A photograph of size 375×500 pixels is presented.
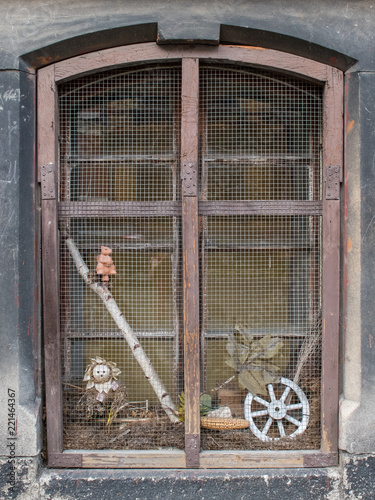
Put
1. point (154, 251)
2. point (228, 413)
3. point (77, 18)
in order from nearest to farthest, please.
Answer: point (77, 18) → point (228, 413) → point (154, 251)

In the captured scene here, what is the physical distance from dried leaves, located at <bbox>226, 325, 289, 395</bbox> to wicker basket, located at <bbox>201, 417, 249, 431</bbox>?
245mm

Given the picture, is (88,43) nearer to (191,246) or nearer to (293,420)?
(191,246)

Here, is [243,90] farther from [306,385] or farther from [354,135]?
[306,385]

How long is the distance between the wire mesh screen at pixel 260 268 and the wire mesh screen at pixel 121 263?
272 millimetres

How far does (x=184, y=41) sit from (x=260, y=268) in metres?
1.72

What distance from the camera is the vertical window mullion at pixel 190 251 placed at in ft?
8.86

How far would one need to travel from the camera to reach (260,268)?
3.10 meters

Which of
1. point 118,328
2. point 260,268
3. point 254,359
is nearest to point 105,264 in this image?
point 118,328

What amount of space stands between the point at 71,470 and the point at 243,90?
9.93 ft

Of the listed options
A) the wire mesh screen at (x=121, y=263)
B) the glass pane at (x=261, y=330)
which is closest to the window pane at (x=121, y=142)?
the wire mesh screen at (x=121, y=263)

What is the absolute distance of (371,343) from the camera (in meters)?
2.65

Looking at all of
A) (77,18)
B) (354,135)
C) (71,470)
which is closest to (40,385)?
(71,470)

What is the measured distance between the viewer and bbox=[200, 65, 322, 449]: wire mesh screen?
2.87m

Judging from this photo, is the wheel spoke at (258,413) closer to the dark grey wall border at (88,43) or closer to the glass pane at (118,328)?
the glass pane at (118,328)
